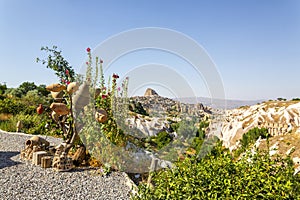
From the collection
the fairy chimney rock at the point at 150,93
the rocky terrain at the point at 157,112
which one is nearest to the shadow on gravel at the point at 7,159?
the rocky terrain at the point at 157,112

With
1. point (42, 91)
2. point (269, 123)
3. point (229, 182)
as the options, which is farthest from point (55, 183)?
point (42, 91)

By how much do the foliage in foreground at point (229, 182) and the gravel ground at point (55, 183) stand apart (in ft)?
5.01

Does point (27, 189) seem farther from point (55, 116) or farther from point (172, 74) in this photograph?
point (172, 74)

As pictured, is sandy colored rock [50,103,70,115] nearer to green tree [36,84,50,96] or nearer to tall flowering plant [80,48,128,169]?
tall flowering plant [80,48,128,169]

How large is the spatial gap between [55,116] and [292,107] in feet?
24.8

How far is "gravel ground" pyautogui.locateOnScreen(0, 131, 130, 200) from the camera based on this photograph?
11.3 feet

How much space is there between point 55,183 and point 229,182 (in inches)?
110

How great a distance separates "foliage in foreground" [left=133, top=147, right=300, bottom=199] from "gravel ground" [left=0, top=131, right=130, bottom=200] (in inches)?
60.1

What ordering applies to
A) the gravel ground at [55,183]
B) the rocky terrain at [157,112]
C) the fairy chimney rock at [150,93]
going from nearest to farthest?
the gravel ground at [55,183] → the rocky terrain at [157,112] → the fairy chimney rock at [150,93]

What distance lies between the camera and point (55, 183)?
379cm

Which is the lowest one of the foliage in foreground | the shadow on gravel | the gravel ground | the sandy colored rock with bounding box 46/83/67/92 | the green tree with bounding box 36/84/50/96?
the gravel ground

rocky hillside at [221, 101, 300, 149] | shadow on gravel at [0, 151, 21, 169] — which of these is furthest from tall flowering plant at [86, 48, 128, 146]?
rocky hillside at [221, 101, 300, 149]

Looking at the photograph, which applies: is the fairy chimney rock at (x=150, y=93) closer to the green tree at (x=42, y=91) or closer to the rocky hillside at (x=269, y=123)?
the rocky hillside at (x=269, y=123)

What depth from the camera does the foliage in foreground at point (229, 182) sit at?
6.04 feet
